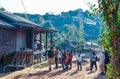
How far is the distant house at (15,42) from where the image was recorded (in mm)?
→ 21938

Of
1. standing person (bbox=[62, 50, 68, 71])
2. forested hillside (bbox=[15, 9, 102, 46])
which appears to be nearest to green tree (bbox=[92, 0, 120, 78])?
standing person (bbox=[62, 50, 68, 71])

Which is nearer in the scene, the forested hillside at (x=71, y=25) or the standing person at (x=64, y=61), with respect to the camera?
the standing person at (x=64, y=61)

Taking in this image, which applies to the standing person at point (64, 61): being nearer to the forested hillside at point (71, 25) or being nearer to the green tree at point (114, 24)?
the green tree at point (114, 24)

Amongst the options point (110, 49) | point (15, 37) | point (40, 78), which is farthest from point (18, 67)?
point (110, 49)

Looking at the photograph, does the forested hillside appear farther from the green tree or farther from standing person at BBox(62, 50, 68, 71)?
the green tree

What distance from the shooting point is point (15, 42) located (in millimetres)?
23766

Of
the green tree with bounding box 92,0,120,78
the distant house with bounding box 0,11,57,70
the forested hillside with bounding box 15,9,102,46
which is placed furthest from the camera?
the forested hillside with bounding box 15,9,102,46

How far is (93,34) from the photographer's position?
7075 centimetres

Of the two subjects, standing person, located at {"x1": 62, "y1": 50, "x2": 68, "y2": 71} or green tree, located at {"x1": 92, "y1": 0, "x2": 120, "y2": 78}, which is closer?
green tree, located at {"x1": 92, "y1": 0, "x2": 120, "y2": 78}

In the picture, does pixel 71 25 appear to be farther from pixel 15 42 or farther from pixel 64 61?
pixel 64 61

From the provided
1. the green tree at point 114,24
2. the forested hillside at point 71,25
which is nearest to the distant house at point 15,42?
the green tree at point 114,24

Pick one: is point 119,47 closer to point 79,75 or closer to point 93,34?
point 79,75

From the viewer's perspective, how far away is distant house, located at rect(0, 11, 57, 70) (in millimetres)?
21938

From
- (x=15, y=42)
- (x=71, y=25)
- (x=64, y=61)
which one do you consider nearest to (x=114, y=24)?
(x=64, y=61)
